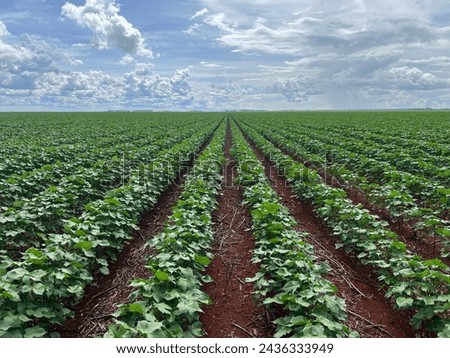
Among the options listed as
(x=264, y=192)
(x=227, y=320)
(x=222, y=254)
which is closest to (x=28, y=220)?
(x=222, y=254)

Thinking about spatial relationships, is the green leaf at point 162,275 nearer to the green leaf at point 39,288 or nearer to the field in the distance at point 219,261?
the field in the distance at point 219,261

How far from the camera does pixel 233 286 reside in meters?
6.17

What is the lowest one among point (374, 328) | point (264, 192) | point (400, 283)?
point (374, 328)

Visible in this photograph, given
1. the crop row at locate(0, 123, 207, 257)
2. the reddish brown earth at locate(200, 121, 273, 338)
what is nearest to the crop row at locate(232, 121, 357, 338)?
the reddish brown earth at locate(200, 121, 273, 338)

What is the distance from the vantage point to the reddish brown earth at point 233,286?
503cm

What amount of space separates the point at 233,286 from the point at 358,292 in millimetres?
1969

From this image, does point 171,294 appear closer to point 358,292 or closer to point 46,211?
point 358,292

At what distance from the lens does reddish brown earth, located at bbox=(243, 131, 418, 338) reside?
500cm

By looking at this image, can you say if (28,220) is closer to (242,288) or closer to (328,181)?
(242,288)

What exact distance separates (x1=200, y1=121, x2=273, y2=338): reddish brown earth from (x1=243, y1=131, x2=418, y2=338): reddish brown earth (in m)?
1.27

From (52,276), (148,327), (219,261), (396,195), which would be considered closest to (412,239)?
(396,195)

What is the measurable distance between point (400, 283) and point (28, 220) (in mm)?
6191

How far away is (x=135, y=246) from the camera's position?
7.73 meters

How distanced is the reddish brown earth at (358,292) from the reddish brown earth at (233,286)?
1273mm
